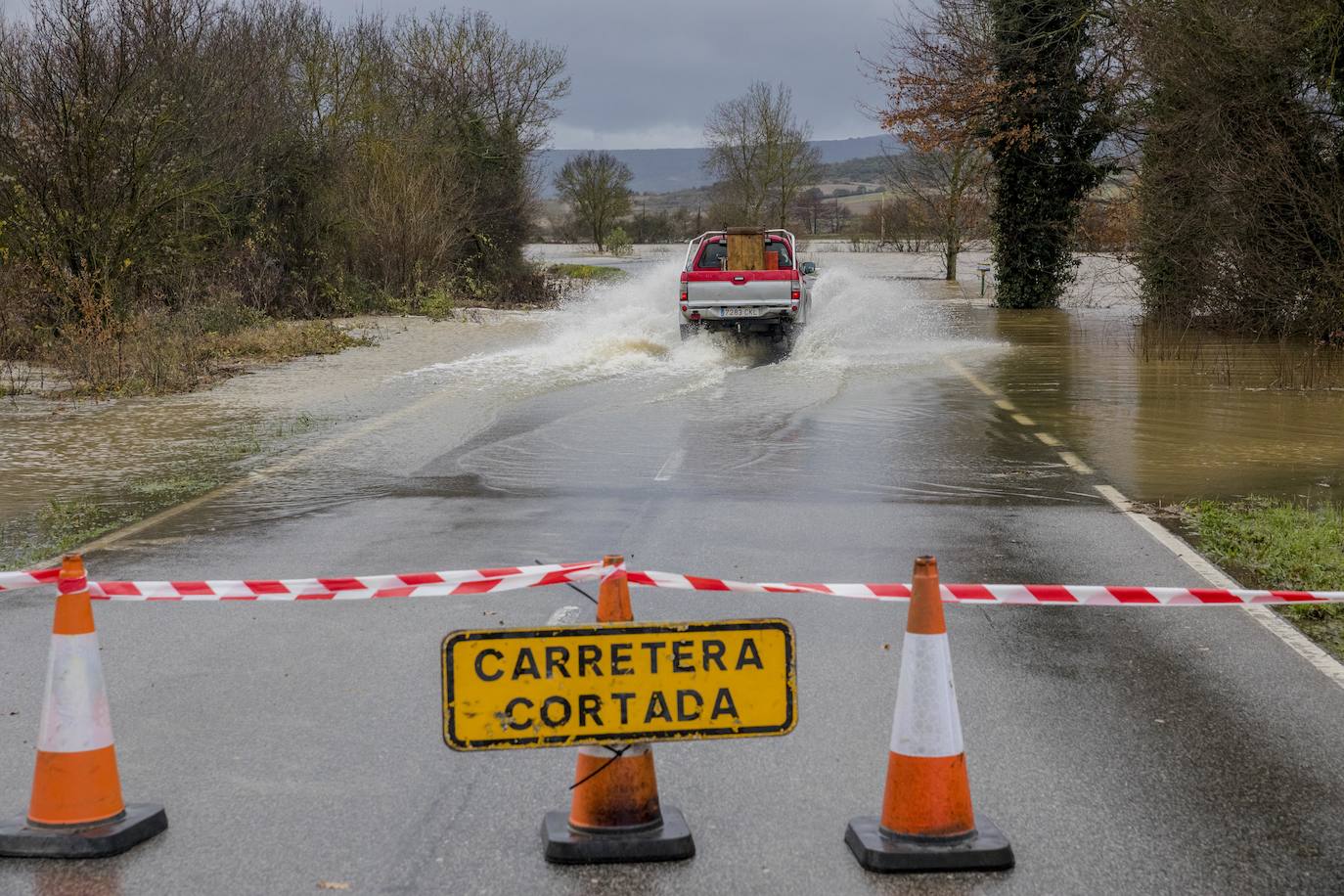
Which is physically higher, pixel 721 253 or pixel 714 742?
pixel 721 253

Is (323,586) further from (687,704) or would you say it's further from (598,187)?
(598,187)

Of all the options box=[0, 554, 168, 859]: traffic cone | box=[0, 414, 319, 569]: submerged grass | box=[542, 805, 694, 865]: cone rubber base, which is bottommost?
box=[0, 414, 319, 569]: submerged grass

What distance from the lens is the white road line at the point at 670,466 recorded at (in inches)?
464

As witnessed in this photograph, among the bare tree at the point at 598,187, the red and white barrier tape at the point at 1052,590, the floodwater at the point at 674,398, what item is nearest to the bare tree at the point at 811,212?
the bare tree at the point at 598,187

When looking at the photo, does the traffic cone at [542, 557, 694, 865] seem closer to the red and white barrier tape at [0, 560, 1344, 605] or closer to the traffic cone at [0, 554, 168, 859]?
the red and white barrier tape at [0, 560, 1344, 605]

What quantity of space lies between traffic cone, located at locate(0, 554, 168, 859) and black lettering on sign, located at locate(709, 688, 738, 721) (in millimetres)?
1720

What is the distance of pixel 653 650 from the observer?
4.43 m

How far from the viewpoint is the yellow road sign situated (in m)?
4.39

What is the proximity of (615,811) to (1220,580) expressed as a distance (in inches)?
183

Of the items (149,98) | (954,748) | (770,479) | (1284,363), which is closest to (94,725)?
(954,748)

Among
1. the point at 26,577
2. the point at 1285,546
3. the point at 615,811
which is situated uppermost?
the point at 26,577

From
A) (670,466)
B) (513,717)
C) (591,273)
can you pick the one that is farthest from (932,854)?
(591,273)

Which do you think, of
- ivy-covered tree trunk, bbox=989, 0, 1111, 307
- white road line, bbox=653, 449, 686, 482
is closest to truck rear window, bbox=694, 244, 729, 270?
ivy-covered tree trunk, bbox=989, 0, 1111, 307

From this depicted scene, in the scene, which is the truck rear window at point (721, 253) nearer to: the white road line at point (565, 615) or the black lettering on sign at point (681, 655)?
the white road line at point (565, 615)
